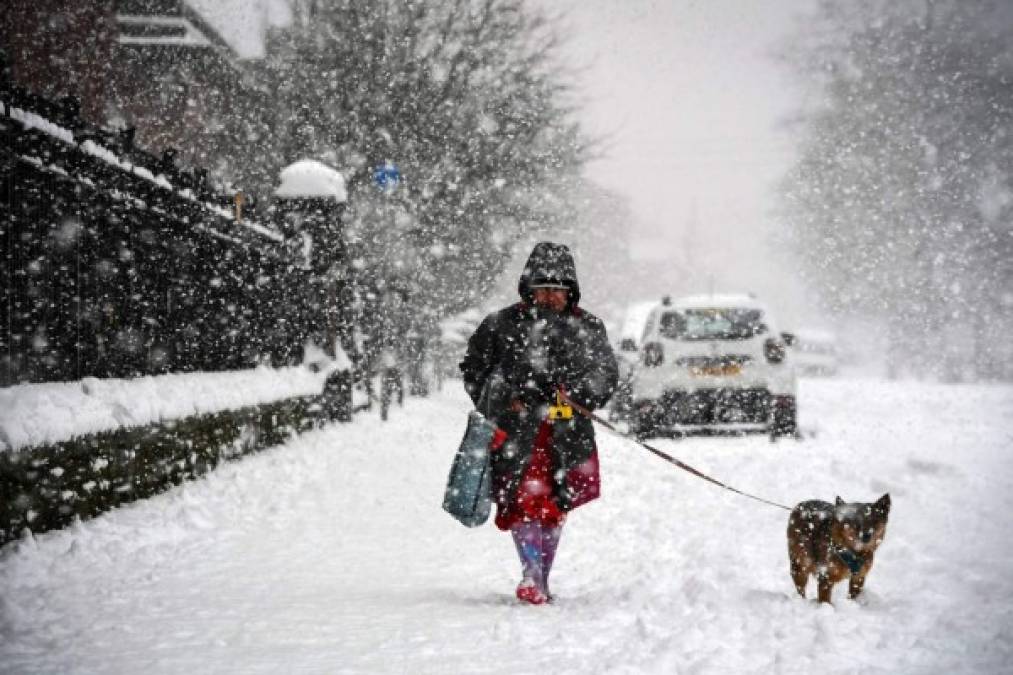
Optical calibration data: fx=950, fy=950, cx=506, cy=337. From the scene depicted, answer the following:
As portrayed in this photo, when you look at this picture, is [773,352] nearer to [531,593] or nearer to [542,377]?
[542,377]

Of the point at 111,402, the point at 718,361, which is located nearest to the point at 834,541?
the point at 111,402

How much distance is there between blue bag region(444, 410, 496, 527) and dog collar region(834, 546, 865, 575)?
1769 mm

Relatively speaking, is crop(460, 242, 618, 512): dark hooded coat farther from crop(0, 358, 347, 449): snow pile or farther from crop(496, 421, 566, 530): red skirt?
crop(0, 358, 347, 449): snow pile

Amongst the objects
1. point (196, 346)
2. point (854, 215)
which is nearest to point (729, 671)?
point (196, 346)

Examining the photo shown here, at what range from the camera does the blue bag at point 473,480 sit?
4.91 m

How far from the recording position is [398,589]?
5242 millimetres

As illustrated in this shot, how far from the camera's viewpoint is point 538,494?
5.03 meters

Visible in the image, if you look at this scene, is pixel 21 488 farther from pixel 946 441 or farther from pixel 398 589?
pixel 946 441

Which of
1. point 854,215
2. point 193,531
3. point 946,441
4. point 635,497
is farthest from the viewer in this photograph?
point 854,215

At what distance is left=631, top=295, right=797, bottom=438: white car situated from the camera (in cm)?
1172

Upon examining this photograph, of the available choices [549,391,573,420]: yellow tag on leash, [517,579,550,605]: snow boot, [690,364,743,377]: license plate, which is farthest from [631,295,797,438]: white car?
[517,579,550,605]: snow boot

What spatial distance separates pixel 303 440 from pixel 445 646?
7.08 metres

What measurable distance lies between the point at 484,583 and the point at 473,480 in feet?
3.01

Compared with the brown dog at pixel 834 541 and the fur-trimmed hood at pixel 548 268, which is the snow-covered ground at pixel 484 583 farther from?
the fur-trimmed hood at pixel 548 268
